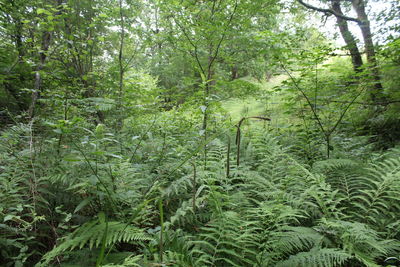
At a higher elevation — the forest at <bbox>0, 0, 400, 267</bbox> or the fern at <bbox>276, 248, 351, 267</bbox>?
the forest at <bbox>0, 0, 400, 267</bbox>

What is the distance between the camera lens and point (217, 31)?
339cm

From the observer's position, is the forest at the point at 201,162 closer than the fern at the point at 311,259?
No

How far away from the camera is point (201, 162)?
6.81ft

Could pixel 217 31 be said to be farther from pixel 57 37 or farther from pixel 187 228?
pixel 57 37

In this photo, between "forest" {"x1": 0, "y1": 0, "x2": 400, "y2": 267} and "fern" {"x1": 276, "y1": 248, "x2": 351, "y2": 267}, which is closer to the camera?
"fern" {"x1": 276, "y1": 248, "x2": 351, "y2": 267}

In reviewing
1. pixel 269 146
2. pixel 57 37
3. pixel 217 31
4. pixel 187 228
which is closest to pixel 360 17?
pixel 217 31

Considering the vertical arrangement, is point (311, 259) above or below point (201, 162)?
below

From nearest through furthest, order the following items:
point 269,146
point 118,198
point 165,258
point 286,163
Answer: point 165,258 → point 118,198 → point 286,163 → point 269,146

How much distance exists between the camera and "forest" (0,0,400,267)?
50.7 inches

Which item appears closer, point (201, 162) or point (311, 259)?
point (311, 259)

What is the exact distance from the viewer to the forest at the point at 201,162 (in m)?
1.29

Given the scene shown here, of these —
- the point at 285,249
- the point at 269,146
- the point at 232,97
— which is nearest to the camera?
the point at 285,249

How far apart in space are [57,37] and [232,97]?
3.76m

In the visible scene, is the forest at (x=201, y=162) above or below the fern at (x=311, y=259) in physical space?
above
